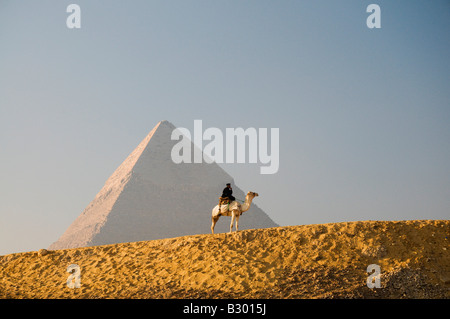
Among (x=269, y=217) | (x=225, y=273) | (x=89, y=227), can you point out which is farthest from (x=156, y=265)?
(x=269, y=217)

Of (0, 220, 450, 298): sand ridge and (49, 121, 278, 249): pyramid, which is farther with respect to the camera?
(49, 121, 278, 249): pyramid

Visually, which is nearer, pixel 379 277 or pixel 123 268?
pixel 379 277

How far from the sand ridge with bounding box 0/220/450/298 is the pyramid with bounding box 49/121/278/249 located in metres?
26.9

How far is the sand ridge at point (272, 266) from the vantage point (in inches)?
360

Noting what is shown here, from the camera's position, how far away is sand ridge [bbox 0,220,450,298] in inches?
360

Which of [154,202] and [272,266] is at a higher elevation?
[154,202]

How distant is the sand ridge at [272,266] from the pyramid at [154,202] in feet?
88.1

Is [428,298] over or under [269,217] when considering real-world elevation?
under

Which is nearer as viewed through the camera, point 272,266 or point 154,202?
point 272,266

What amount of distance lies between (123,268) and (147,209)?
32597 millimetres

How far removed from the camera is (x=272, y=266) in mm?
10203

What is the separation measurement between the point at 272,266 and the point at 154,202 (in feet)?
116

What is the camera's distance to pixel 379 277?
364 inches
